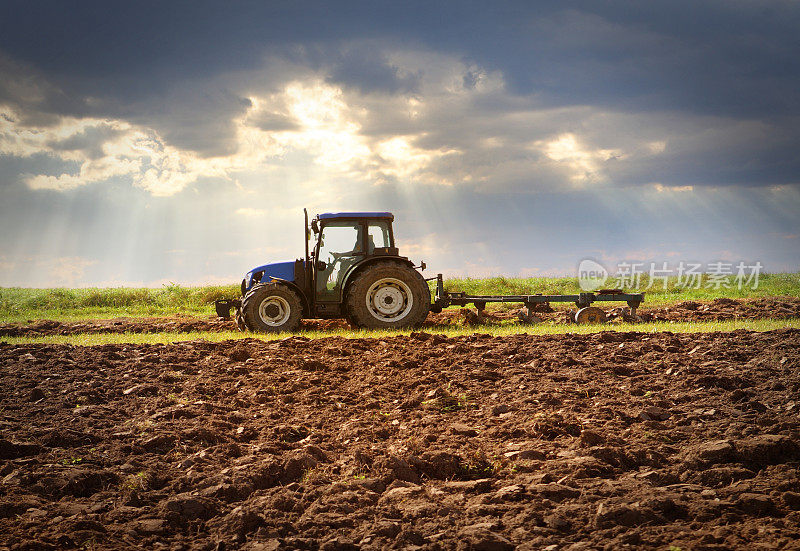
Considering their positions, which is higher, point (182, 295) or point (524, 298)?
point (182, 295)

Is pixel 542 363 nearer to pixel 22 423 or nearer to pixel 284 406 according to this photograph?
pixel 284 406

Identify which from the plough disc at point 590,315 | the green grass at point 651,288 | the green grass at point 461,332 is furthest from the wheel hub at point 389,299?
the green grass at point 651,288

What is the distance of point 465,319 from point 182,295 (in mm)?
12438

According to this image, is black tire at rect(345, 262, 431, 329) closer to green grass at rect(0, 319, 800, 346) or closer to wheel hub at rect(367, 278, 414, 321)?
wheel hub at rect(367, 278, 414, 321)

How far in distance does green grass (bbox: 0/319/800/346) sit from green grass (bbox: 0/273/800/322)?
670cm

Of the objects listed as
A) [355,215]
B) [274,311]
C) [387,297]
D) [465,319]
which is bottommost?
[465,319]

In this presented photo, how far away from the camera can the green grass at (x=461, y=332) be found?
12.6m

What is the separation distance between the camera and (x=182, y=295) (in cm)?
2359

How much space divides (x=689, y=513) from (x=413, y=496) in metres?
1.82

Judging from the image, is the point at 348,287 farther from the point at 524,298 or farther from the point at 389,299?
the point at 524,298

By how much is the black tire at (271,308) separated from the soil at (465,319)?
145 centimetres

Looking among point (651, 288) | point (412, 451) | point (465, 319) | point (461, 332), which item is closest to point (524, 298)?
point (465, 319)

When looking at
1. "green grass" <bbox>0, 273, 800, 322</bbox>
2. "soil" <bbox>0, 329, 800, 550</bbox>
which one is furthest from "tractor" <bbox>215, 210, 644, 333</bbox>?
"green grass" <bbox>0, 273, 800, 322</bbox>

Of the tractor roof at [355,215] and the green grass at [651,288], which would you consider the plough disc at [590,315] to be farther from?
Result: the green grass at [651,288]
